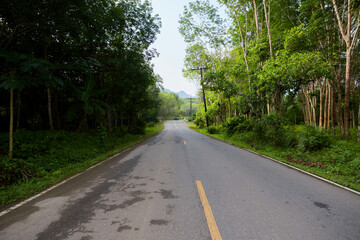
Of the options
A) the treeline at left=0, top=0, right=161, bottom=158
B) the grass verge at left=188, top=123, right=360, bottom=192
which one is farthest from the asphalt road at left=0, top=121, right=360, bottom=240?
the treeline at left=0, top=0, right=161, bottom=158

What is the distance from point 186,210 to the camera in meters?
2.93

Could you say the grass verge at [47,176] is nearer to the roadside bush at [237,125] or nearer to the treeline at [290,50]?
the treeline at [290,50]

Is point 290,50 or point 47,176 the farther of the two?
point 290,50

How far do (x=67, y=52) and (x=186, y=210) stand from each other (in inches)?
456

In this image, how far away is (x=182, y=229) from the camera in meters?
2.42

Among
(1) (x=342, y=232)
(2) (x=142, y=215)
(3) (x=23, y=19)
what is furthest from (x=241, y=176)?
(3) (x=23, y=19)

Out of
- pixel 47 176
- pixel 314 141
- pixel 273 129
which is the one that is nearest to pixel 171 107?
pixel 273 129

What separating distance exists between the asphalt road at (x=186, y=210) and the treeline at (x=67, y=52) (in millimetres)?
4151

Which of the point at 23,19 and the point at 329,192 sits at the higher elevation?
the point at 23,19

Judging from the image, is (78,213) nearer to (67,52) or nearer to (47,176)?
(47,176)

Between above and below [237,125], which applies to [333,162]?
below

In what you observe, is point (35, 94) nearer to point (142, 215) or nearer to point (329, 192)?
point (142, 215)

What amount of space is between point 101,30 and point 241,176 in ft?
31.9

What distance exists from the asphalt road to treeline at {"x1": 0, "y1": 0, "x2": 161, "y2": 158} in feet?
13.6
